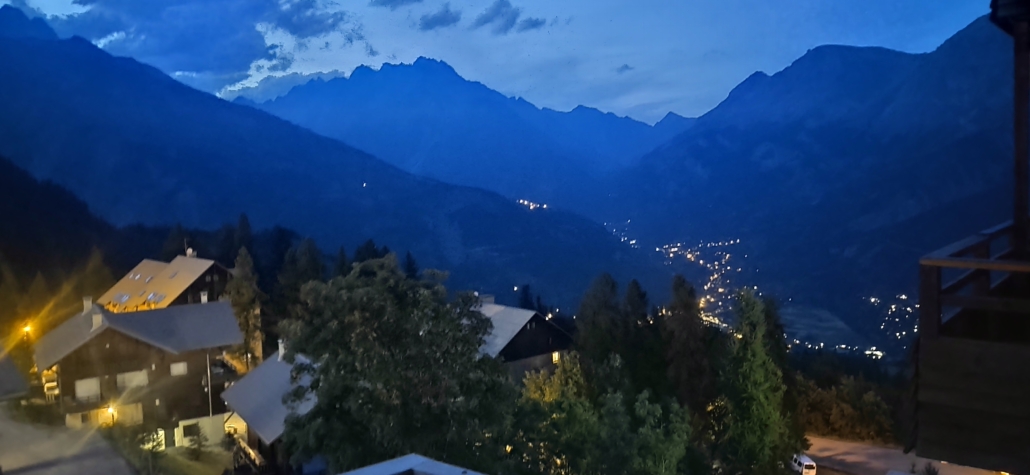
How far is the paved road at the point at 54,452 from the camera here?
1322cm

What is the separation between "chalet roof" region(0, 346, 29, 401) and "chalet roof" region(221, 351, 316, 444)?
466 centimetres

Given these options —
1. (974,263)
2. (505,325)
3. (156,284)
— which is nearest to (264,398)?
(505,325)

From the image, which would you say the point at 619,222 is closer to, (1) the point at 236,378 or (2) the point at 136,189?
(2) the point at 136,189

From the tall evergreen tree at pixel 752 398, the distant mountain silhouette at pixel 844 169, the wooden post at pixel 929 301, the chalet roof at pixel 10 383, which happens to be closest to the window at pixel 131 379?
the chalet roof at pixel 10 383

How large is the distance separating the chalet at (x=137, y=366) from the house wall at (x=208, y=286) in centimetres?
804

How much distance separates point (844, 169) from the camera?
89.4m

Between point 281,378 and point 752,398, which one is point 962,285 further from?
point 281,378

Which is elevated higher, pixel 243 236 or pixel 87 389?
pixel 243 236

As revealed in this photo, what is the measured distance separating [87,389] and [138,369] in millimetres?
1298

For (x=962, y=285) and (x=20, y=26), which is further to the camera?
(x=20, y=26)

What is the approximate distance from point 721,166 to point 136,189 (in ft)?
301

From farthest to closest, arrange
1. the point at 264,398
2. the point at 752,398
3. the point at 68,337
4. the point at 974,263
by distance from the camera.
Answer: the point at 68,337
the point at 264,398
the point at 752,398
the point at 974,263

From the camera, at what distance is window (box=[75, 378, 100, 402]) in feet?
59.4

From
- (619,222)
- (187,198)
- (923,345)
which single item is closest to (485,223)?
(619,222)
